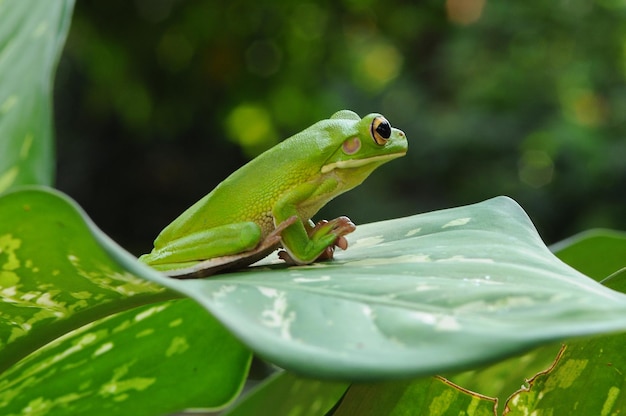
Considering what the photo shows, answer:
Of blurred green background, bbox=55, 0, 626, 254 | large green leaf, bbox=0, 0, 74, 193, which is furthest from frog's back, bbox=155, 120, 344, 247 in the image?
blurred green background, bbox=55, 0, 626, 254

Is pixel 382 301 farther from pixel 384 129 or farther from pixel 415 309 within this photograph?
pixel 384 129

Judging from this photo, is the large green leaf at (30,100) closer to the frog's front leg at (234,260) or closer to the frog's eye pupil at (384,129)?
the frog's front leg at (234,260)

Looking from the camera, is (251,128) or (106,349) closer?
(106,349)

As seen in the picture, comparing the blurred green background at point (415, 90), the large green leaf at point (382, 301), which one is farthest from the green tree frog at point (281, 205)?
the blurred green background at point (415, 90)

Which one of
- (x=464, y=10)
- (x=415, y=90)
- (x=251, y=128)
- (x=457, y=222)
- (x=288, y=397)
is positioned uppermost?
(x=457, y=222)

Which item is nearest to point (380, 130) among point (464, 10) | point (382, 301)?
point (382, 301)

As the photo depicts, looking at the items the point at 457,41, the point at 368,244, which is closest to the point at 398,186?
the point at 457,41

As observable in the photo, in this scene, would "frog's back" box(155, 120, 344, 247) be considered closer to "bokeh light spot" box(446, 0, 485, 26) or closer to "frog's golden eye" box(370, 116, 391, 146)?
"frog's golden eye" box(370, 116, 391, 146)

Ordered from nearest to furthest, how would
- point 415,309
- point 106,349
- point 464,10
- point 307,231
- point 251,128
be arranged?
point 415,309 < point 106,349 < point 307,231 < point 251,128 < point 464,10
